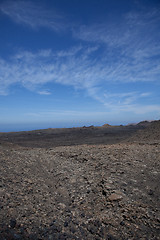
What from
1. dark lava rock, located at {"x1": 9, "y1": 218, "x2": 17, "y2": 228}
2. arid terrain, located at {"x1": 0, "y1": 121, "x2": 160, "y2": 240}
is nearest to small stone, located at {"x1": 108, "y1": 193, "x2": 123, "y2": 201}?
arid terrain, located at {"x1": 0, "y1": 121, "x2": 160, "y2": 240}

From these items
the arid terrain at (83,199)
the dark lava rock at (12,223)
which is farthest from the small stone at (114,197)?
the dark lava rock at (12,223)

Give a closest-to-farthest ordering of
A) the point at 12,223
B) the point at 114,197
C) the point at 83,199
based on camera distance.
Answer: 1. the point at 12,223
2. the point at 114,197
3. the point at 83,199

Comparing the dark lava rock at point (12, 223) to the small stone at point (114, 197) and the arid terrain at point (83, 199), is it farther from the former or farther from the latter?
the small stone at point (114, 197)

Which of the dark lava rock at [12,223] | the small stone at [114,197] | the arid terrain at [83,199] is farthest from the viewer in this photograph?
the small stone at [114,197]

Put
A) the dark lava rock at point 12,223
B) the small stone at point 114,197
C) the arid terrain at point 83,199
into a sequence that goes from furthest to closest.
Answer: the small stone at point 114,197 → the arid terrain at point 83,199 → the dark lava rock at point 12,223

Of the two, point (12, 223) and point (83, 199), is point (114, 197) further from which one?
point (12, 223)

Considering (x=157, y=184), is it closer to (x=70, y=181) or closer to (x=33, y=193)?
(x=70, y=181)

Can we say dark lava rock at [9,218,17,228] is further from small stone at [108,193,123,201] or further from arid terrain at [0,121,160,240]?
small stone at [108,193,123,201]

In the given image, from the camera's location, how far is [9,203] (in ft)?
12.6

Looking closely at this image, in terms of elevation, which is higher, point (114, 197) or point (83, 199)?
point (114, 197)

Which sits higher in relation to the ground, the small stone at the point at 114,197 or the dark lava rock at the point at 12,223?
the dark lava rock at the point at 12,223

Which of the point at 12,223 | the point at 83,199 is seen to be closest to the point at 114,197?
the point at 83,199

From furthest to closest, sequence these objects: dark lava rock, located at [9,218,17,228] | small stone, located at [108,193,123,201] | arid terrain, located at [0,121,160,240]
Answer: small stone, located at [108,193,123,201] < arid terrain, located at [0,121,160,240] < dark lava rock, located at [9,218,17,228]

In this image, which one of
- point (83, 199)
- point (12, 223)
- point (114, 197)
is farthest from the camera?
point (83, 199)
